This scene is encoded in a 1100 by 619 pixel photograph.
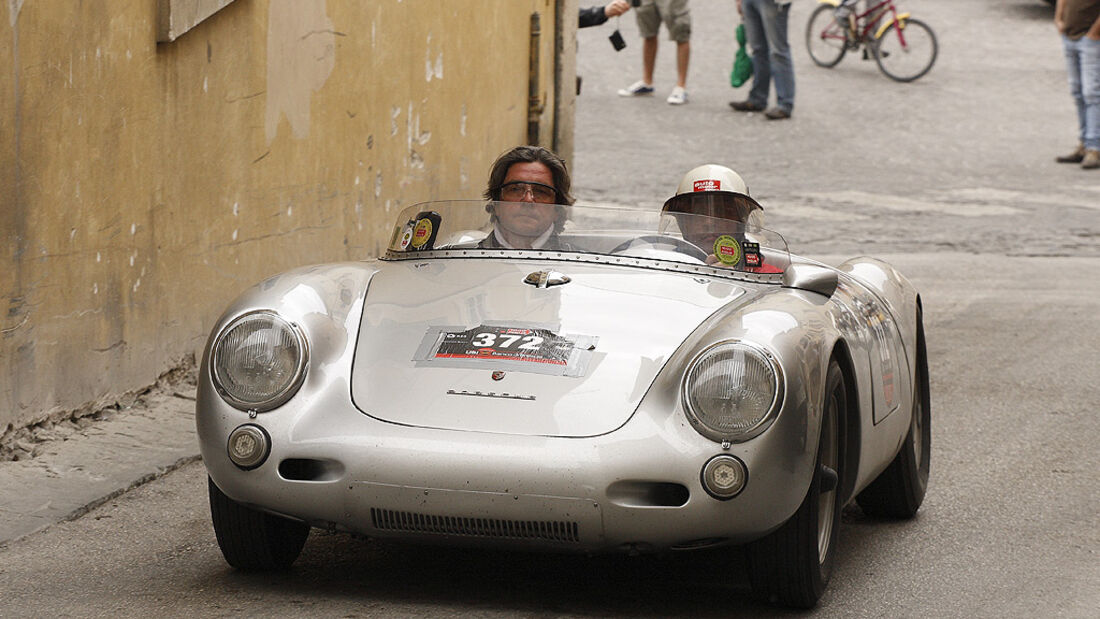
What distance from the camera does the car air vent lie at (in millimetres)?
3789

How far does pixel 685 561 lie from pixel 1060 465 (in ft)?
6.53

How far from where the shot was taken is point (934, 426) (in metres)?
6.62

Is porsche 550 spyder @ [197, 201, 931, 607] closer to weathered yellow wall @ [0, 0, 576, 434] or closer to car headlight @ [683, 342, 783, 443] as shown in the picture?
car headlight @ [683, 342, 783, 443]

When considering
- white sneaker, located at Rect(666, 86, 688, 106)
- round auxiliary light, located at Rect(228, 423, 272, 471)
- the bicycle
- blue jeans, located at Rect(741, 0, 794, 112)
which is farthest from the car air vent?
the bicycle

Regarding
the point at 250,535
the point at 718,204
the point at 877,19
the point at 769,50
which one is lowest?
the point at 250,535

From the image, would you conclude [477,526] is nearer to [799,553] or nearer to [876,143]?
[799,553]

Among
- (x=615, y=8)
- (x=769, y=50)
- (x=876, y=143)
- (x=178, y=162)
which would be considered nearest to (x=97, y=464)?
(x=178, y=162)

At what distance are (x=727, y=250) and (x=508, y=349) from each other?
95 centimetres

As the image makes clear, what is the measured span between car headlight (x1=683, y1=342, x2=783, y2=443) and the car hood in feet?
Answer: 0.50

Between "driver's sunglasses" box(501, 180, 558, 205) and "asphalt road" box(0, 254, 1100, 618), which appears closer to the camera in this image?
"asphalt road" box(0, 254, 1100, 618)

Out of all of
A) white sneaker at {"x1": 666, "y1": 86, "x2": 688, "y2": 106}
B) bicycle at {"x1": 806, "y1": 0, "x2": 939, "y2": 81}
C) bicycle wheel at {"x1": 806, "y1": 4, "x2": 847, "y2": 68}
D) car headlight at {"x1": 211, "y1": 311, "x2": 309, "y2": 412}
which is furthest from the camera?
bicycle wheel at {"x1": 806, "y1": 4, "x2": 847, "y2": 68}

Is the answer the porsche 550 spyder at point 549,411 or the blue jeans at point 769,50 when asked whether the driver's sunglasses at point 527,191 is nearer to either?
the porsche 550 spyder at point 549,411

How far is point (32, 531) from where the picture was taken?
4758 mm

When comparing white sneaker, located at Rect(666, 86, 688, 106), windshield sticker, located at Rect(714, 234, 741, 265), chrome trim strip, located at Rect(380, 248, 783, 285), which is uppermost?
→ white sneaker, located at Rect(666, 86, 688, 106)
